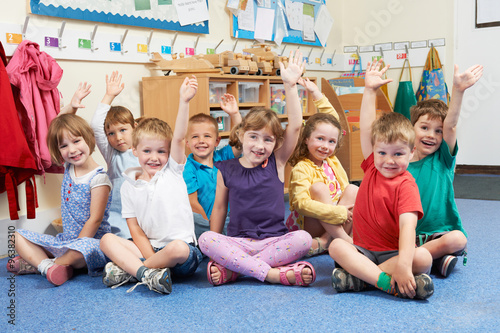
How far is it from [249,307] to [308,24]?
3148 mm

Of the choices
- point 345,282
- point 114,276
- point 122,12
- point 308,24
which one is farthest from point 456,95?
point 308,24

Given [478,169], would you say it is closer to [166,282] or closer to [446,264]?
[446,264]

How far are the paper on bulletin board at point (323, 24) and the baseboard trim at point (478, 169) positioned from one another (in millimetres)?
1577

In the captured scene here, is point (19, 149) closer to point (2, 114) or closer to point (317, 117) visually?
point (2, 114)

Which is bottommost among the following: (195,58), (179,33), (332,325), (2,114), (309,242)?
(332,325)

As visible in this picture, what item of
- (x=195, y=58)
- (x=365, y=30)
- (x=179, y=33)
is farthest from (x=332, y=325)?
(x=365, y=30)

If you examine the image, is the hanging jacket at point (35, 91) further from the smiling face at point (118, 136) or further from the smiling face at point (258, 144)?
the smiling face at point (258, 144)

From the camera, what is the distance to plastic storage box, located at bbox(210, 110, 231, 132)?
9.16ft

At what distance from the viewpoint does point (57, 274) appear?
1.83 meters

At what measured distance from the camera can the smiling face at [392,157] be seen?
5.33ft

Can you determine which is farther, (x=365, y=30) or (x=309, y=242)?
(x=365, y=30)

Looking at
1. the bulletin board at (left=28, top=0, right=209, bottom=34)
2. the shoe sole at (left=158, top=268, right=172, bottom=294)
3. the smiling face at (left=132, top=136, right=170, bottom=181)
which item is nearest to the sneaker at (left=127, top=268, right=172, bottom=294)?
the shoe sole at (left=158, top=268, right=172, bottom=294)

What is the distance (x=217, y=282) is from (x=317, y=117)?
0.82 meters

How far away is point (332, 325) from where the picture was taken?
140cm
